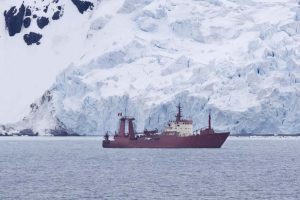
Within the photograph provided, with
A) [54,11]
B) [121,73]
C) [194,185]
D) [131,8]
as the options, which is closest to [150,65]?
[121,73]

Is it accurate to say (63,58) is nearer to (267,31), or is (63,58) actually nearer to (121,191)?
(267,31)

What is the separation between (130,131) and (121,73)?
2279cm

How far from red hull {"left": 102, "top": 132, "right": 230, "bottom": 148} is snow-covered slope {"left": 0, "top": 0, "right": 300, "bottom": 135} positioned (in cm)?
999

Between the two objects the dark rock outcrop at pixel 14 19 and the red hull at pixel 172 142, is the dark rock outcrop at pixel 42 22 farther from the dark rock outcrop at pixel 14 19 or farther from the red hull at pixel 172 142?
the red hull at pixel 172 142

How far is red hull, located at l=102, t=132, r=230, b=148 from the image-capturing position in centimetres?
7362

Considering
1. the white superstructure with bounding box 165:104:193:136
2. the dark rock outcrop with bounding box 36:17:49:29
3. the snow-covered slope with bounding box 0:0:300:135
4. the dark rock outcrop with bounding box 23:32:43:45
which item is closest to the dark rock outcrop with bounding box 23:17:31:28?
the dark rock outcrop with bounding box 23:32:43:45

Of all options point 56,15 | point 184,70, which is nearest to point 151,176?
point 184,70

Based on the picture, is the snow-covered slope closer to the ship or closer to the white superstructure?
the ship

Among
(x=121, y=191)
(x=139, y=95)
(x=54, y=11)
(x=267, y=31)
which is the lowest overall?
(x=121, y=191)

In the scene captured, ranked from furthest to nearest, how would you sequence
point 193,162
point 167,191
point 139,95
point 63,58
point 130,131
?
point 63,58
point 139,95
point 130,131
point 193,162
point 167,191

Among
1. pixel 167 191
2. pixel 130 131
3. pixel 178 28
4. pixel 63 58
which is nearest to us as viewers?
pixel 167 191

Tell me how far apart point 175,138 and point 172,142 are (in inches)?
30.1

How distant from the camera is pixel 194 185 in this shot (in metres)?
41.6

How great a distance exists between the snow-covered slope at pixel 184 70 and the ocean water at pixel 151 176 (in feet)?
64.8
